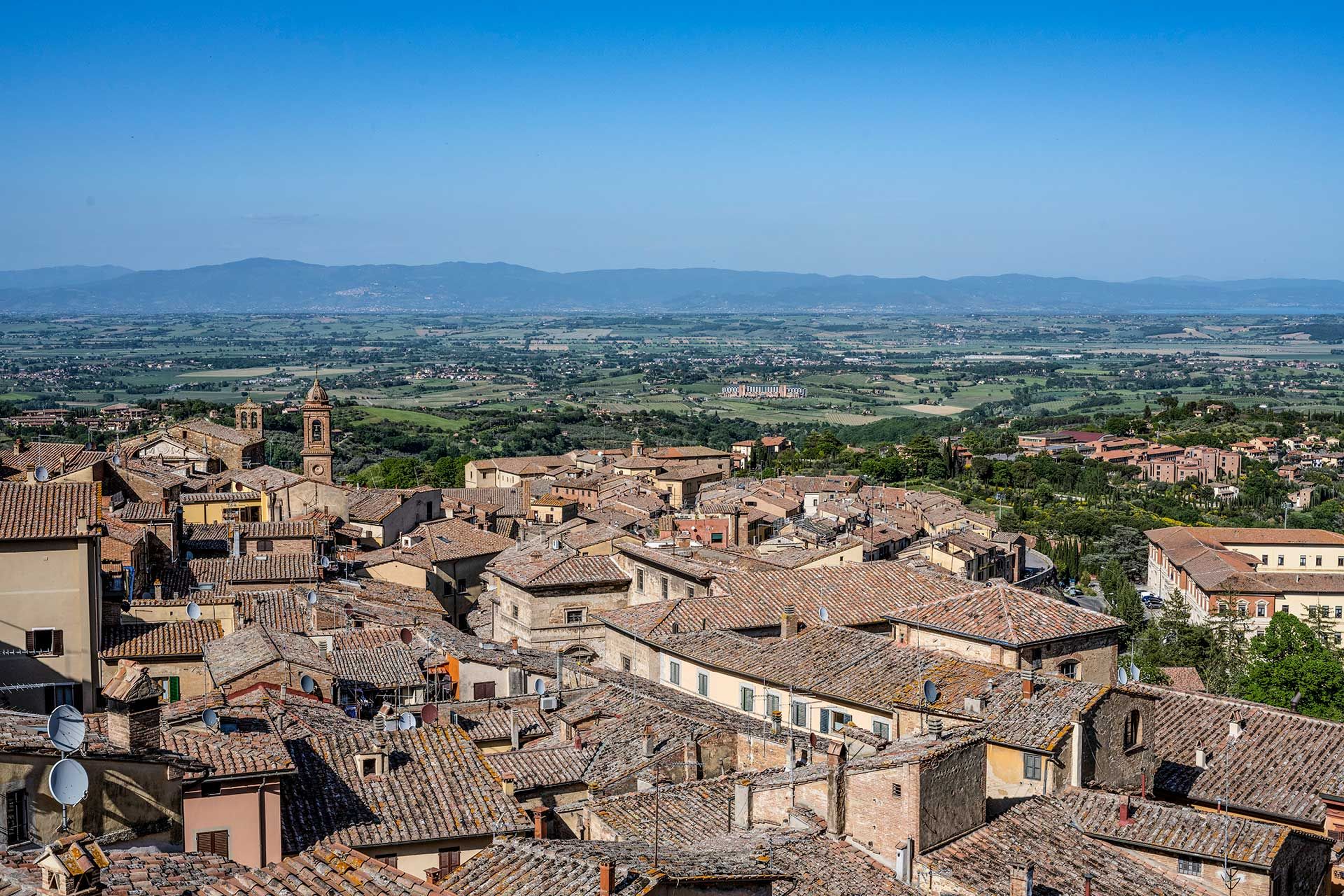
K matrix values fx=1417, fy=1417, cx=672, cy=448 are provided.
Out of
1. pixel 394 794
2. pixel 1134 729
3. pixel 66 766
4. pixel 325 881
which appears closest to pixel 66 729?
pixel 66 766

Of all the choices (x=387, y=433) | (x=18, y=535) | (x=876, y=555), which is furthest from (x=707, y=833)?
(x=387, y=433)

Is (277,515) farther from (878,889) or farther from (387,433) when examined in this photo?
(387,433)

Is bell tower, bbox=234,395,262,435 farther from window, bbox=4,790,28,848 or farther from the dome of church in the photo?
window, bbox=4,790,28,848

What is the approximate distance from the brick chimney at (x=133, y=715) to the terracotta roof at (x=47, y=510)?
665 cm

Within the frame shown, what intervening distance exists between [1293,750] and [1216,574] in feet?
115

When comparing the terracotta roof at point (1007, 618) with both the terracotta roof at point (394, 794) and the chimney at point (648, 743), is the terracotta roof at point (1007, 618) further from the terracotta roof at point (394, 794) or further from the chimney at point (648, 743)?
the terracotta roof at point (394, 794)

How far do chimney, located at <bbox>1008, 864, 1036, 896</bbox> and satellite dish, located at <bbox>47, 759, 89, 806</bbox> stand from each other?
6.60 m

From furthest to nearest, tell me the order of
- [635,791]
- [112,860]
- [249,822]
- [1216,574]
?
[1216,574], [635,791], [249,822], [112,860]

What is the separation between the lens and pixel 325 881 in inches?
280

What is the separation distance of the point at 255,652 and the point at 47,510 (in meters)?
3.09

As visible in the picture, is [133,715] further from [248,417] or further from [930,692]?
[248,417]

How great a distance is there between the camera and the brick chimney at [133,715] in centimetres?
928

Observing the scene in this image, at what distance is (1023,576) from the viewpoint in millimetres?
47250

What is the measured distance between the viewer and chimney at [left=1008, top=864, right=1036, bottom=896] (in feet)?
34.4
